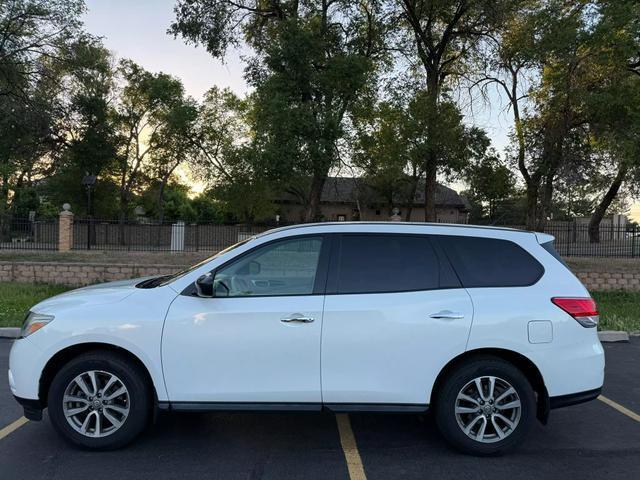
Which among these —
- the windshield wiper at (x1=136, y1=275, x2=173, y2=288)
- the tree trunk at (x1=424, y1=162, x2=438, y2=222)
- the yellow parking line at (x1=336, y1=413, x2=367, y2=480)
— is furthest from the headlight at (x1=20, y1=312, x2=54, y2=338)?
the tree trunk at (x1=424, y1=162, x2=438, y2=222)

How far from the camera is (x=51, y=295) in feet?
42.5

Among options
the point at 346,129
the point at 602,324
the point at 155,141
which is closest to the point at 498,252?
the point at 602,324

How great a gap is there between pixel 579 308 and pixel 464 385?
1.11 metres

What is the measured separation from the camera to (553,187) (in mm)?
20578

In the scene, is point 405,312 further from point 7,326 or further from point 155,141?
point 155,141

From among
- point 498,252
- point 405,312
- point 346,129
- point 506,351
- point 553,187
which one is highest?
point 346,129

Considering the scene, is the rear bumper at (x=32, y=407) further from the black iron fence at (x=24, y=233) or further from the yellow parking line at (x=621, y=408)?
the black iron fence at (x=24, y=233)

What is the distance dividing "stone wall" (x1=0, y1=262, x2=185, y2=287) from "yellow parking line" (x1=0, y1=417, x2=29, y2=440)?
390 inches

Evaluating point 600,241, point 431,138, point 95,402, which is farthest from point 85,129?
point 95,402

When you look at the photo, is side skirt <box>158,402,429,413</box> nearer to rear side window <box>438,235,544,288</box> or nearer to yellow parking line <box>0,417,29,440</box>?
rear side window <box>438,235,544,288</box>

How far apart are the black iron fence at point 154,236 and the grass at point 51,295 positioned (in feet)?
14.2

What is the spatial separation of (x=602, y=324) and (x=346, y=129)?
1073cm

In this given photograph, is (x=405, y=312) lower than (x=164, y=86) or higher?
lower

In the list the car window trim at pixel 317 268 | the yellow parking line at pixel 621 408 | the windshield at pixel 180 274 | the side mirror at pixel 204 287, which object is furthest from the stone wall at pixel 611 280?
the side mirror at pixel 204 287
